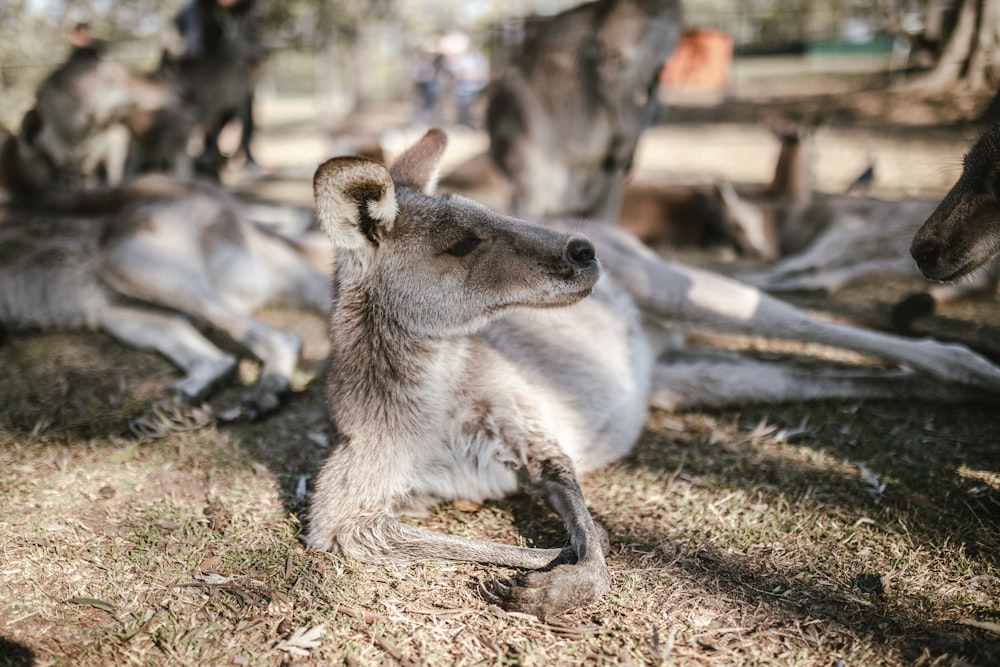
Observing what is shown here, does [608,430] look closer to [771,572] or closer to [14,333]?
[771,572]

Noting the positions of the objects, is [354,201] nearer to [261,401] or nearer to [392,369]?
[392,369]

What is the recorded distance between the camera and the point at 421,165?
2.42m

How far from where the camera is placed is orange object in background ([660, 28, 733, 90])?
2066 centimetres

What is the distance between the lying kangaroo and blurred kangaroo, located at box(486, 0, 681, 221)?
2715mm

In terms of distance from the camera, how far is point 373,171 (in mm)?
1945

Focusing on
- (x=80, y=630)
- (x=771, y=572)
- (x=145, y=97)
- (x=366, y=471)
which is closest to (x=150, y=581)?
(x=80, y=630)

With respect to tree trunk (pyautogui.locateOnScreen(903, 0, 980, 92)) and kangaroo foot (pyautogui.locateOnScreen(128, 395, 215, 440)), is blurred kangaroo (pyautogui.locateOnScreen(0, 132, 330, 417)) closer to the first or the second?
kangaroo foot (pyautogui.locateOnScreen(128, 395, 215, 440))

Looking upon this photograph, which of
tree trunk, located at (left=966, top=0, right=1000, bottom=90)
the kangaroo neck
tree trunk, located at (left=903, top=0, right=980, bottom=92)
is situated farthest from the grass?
tree trunk, located at (left=903, top=0, right=980, bottom=92)

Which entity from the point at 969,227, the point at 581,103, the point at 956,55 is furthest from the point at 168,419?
the point at 956,55

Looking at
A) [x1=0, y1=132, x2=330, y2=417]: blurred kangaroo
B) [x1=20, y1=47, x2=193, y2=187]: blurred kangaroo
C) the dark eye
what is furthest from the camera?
[x1=20, y1=47, x2=193, y2=187]: blurred kangaroo

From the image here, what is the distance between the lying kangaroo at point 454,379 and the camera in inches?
79.2

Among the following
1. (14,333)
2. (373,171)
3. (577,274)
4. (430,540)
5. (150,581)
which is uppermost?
(373,171)

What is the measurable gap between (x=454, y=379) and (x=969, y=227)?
5.38 feet

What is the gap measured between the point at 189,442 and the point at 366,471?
111 cm
